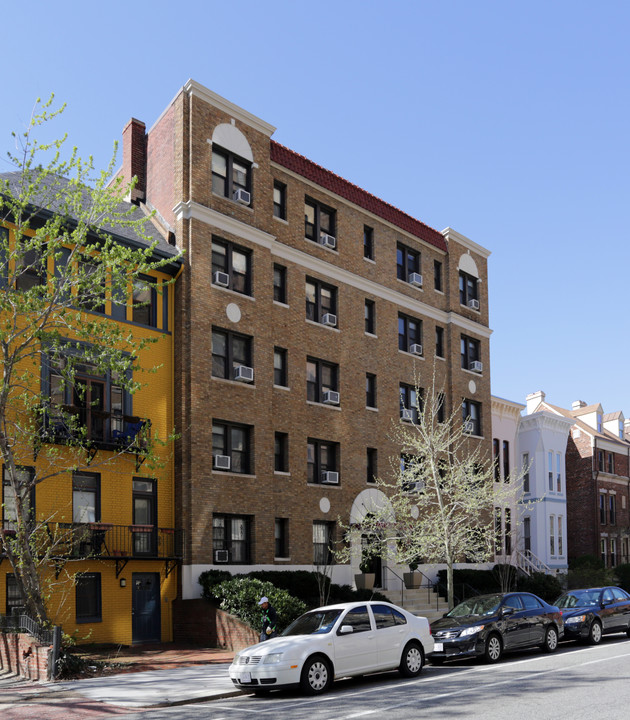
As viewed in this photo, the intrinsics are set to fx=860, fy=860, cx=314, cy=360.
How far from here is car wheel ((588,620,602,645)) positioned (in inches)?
855

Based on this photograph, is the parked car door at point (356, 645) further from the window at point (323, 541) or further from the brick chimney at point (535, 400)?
the brick chimney at point (535, 400)

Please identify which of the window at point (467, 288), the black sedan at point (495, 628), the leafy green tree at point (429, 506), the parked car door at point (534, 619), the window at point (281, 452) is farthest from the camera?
the window at point (467, 288)

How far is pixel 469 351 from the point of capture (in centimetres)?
3756

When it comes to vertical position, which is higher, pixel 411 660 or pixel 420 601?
pixel 411 660

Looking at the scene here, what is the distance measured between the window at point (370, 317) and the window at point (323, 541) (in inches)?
299

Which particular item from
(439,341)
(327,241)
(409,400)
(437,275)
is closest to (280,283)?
(327,241)

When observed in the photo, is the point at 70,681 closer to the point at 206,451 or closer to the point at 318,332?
the point at 206,451

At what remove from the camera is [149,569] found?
23578 millimetres

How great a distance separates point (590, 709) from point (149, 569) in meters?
14.7

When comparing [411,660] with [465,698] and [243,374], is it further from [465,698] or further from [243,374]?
[243,374]

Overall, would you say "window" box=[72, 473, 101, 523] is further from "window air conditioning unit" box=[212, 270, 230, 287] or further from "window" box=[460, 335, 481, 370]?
"window" box=[460, 335, 481, 370]

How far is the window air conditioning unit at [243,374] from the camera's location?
26219mm

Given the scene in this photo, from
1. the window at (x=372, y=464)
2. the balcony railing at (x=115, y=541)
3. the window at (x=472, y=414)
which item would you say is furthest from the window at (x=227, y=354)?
the window at (x=472, y=414)

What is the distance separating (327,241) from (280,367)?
5191 millimetres
